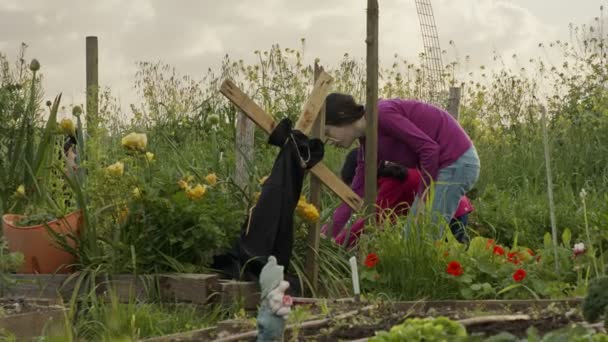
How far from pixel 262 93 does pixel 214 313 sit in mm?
5144

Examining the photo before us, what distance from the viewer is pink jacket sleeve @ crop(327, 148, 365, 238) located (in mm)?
5695

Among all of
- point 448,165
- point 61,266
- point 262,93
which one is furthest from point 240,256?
point 262,93

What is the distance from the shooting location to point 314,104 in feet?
16.3

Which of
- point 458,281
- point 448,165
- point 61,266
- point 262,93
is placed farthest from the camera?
point 262,93

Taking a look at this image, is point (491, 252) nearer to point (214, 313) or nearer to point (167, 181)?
point (214, 313)

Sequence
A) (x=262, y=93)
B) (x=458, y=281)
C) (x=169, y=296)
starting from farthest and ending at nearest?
1. (x=262, y=93)
2. (x=169, y=296)
3. (x=458, y=281)

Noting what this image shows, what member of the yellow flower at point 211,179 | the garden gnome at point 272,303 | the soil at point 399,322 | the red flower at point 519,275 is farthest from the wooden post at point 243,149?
the garden gnome at point 272,303

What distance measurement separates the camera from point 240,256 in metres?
4.86

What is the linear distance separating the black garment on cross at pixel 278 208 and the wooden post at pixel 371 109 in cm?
31

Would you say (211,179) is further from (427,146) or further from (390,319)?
(390,319)

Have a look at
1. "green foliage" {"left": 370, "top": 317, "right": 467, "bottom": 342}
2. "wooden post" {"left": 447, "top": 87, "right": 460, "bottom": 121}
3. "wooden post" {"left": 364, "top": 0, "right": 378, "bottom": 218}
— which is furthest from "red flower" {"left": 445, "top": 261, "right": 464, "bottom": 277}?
"wooden post" {"left": 447, "top": 87, "right": 460, "bottom": 121}

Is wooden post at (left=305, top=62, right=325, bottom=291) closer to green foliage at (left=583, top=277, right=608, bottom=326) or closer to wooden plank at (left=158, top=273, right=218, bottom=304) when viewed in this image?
wooden plank at (left=158, top=273, right=218, bottom=304)

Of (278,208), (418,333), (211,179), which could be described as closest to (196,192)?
(211,179)

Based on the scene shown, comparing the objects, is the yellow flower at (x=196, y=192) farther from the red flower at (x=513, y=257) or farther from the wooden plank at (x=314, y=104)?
the red flower at (x=513, y=257)
